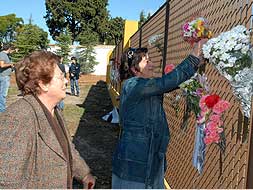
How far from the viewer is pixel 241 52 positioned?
82.4 inches

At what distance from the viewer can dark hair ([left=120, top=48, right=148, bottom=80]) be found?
3.12 meters

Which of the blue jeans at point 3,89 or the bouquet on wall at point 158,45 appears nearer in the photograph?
the bouquet on wall at point 158,45

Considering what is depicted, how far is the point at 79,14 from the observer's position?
58.6 m

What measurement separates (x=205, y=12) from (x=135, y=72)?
83cm

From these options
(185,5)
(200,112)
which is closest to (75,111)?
(185,5)

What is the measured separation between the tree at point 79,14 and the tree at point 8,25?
57.4 feet

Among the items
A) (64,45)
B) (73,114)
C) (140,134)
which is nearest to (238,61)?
(140,134)

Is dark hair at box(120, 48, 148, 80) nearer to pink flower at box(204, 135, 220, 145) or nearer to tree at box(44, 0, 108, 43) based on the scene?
pink flower at box(204, 135, 220, 145)

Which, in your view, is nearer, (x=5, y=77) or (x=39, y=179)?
(x=39, y=179)

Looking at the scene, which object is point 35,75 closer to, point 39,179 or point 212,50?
point 39,179

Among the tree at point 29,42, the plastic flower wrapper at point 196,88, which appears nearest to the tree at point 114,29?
the tree at point 29,42

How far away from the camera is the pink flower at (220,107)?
243 cm

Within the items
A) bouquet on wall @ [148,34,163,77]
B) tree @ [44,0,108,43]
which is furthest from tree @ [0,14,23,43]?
bouquet on wall @ [148,34,163,77]

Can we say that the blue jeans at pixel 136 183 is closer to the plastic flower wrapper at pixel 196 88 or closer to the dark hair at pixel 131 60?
the plastic flower wrapper at pixel 196 88
